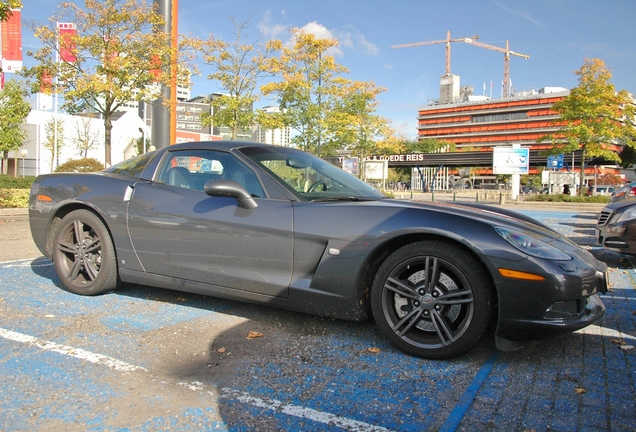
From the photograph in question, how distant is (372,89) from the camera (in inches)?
Answer: 1139

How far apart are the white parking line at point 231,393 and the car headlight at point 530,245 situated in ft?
4.25

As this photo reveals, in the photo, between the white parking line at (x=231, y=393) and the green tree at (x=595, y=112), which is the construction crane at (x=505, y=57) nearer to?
the green tree at (x=595, y=112)

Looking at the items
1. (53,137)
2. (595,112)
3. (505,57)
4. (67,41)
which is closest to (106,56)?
(67,41)

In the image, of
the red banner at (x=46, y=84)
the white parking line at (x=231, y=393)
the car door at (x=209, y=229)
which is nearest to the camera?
the white parking line at (x=231, y=393)

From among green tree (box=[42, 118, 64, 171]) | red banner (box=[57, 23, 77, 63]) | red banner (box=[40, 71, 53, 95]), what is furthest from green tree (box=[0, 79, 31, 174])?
red banner (box=[57, 23, 77, 63])

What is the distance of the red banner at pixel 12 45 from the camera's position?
26.4 metres

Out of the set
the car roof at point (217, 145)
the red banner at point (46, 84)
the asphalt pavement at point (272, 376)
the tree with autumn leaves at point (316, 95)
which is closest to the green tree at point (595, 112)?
the tree with autumn leaves at point (316, 95)

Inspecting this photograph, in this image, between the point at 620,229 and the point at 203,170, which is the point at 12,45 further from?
the point at 620,229

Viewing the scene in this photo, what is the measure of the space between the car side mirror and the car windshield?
0.28m

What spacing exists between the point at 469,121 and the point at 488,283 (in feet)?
437

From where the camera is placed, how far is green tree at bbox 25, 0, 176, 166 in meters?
17.0

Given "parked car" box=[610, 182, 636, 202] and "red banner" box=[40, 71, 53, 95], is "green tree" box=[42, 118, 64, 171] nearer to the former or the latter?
"red banner" box=[40, 71, 53, 95]

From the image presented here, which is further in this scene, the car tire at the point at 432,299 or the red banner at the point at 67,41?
the red banner at the point at 67,41

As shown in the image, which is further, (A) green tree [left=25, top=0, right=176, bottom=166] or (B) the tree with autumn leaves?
(B) the tree with autumn leaves
